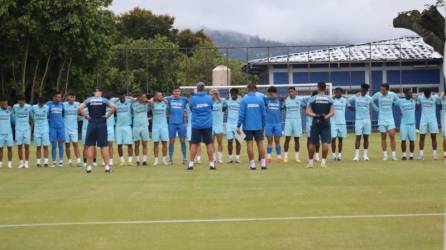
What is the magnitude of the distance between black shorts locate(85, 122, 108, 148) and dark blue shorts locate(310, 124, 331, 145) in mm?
5482

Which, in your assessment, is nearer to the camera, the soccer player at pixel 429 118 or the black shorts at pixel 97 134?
the black shorts at pixel 97 134

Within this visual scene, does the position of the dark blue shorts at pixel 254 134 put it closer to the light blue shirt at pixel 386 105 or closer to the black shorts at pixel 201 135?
the black shorts at pixel 201 135

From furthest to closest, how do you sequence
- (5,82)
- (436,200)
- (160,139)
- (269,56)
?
1. (269,56)
2. (5,82)
3. (160,139)
4. (436,200)

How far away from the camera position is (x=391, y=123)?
25188 mm

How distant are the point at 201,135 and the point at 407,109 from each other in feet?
23.3

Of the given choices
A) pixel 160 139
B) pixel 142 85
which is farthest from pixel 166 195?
pixel 142 85

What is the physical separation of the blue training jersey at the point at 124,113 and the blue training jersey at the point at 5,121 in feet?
10.8

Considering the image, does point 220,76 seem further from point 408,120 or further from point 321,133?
point 321,133

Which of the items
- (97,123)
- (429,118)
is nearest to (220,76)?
(429,118)

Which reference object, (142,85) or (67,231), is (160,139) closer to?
(67,231)

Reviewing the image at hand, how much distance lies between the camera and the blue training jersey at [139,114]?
976 inches

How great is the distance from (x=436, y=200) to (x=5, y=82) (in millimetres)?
42376

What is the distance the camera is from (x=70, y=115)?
81.1 feet

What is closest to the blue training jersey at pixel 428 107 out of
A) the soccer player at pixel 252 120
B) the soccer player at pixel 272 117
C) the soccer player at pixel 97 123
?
the soccer player at pixel 272 117
